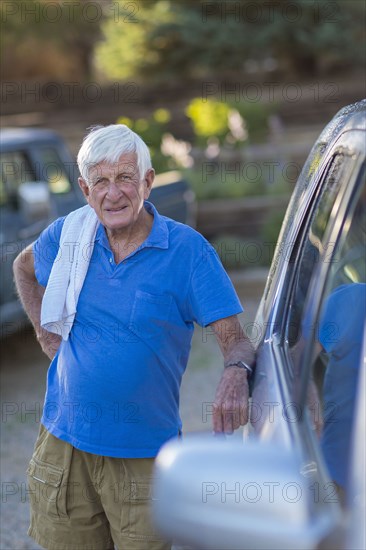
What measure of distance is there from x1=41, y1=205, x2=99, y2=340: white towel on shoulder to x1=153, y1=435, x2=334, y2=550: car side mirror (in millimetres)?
1102

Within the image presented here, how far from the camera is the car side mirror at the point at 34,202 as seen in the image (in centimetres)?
671

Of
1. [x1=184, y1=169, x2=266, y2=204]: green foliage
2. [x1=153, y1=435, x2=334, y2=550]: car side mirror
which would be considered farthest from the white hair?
[x1=184, y1=169, x2=266, y2=204]: green foliage

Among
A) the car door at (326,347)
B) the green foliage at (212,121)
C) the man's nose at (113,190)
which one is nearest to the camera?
the car door at (326,347)

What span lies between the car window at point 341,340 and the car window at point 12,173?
5062 millimetres

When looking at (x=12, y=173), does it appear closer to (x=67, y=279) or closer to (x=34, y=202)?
(x=34, y=202)

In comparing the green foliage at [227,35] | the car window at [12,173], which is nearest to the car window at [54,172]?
the car window at [12,173]

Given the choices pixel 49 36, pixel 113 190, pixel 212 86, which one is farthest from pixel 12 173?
pixel 49 36

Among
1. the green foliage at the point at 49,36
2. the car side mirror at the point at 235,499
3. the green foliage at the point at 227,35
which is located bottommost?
the car side mirror at the point at 235,499

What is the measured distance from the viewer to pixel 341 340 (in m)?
1.96

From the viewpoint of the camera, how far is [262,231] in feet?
32.1

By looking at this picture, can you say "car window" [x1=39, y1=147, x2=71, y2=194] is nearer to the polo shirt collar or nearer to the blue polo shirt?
the polo shirt collar

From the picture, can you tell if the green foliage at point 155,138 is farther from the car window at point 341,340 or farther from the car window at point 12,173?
the car window at point 341,340

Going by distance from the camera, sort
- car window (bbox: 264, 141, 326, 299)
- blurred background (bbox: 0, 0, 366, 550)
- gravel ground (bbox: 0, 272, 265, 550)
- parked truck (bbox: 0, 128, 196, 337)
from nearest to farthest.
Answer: car window (bbox: 264, 141, 326, 299) < gravel ground (bbox: 0, 272, 265, 550) < parked truck (bbox: 0, 128, 196, 337) < blurred background (bbox: 0, 0, 366, 550)

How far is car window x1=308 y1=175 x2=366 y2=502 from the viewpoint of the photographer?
5.61 ft
